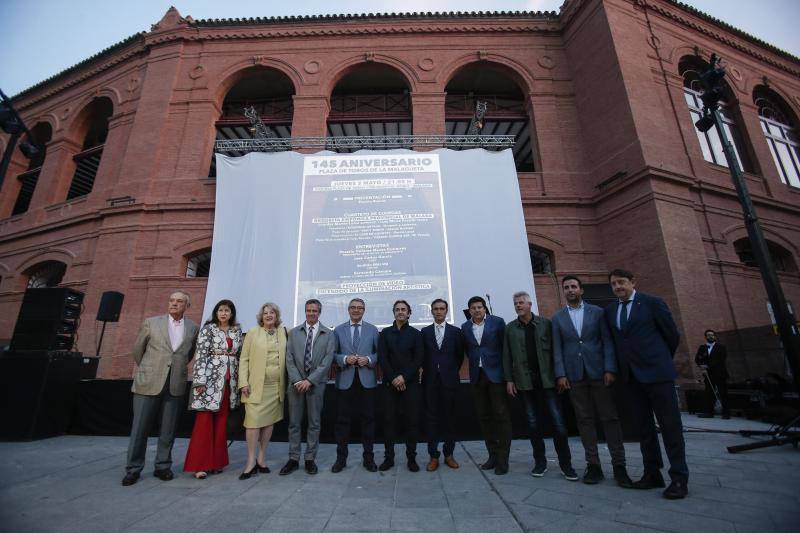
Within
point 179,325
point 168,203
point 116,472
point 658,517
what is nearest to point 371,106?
point 168,203

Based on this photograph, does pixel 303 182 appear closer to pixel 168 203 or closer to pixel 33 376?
pixel 168 203

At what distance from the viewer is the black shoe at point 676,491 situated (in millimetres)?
2514

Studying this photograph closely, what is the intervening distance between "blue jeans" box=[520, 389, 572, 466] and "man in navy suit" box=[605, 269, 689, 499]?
22.1 inches

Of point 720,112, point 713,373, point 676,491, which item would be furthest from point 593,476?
point 720,112

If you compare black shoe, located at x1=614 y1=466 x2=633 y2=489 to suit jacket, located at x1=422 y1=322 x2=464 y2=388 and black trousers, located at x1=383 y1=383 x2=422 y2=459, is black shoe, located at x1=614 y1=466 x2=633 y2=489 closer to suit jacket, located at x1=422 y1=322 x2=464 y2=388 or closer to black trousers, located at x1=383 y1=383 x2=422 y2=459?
suit jacket, located at x1=422 y1=322 x2=464 y2=388

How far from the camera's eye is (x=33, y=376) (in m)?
4.92

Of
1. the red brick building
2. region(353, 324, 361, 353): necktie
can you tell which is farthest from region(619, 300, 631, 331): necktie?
the red brick building

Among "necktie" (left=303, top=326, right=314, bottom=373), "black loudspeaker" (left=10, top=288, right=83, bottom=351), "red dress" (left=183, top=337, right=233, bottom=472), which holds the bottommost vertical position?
"red dress" (left=183, top=337, right=233, bottom=472)

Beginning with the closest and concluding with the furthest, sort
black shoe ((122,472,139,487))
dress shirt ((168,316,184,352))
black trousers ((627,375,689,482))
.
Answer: black trousers ((627,375,689,482)) < black shoe ((122,472,139,487)) < dress shirt ((168,316,184,352))

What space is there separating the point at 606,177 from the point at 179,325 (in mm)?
10339

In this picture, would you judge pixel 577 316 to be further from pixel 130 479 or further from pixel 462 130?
pixel 462 130

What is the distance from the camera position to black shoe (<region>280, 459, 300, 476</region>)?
3.34m

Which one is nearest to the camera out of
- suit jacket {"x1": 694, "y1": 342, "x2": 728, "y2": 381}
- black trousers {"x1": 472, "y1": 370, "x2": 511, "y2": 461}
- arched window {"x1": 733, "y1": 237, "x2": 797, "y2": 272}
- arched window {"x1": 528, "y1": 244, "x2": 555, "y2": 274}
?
black trousers {"x1": 472, "y1": 370, "x2": 511, "y2": 461}

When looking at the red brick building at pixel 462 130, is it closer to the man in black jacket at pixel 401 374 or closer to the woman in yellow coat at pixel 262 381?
the man in black jacket at pixel 401 374
